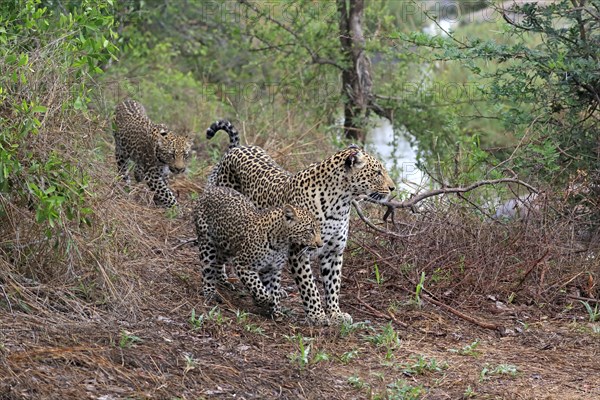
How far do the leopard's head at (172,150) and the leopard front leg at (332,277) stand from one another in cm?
300

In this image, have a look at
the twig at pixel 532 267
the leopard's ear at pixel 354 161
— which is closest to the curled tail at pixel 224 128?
the leopard's ear at pixel 354 161

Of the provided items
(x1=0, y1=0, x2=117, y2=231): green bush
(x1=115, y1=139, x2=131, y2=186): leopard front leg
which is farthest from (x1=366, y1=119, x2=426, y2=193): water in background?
(x1=0, y1=0, x2=117, y2=231): green bush

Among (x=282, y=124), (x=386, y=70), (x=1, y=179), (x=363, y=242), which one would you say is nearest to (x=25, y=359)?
(x=1, y=179)

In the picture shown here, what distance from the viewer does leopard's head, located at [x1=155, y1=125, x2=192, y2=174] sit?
34.9ft

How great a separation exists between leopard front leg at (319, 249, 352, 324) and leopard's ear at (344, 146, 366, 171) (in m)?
0.68

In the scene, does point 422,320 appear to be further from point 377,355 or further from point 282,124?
point 282,124

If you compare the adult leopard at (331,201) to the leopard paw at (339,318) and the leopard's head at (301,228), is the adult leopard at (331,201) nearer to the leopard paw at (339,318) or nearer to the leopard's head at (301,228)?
the leopard paw at (339,318)

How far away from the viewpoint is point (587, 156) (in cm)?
954

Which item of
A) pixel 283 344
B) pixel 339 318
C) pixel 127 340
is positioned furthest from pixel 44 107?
pixel 339 318

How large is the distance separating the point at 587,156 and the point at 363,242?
2233 mm

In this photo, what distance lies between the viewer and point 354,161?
7.92 meters

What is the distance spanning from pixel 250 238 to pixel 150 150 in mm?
3405

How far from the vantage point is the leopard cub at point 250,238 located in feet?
25.2

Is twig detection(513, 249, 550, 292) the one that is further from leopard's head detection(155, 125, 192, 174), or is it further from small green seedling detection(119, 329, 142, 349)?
leopard's head detection(155, 125, 192, 174)
